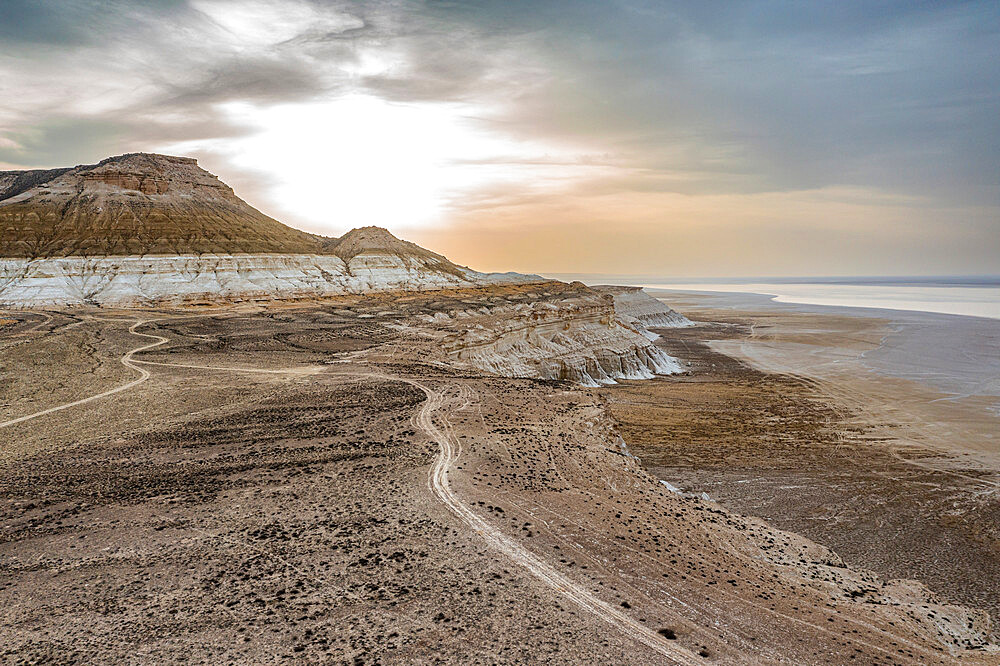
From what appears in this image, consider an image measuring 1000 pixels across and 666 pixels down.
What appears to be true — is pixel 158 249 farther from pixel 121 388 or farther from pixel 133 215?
pixel 121 388

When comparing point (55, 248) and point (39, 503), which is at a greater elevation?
point (55, 248)

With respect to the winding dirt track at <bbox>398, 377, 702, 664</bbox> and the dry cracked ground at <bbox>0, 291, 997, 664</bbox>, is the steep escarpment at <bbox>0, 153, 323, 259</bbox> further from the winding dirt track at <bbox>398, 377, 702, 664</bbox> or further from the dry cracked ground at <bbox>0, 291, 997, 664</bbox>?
the winding dirt track at <bbox>398, 377, 702, 664</bbox>

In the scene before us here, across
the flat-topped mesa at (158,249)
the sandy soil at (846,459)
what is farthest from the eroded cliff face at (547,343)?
the flat-topped mesa at (158,249)

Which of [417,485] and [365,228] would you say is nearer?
[417,485]

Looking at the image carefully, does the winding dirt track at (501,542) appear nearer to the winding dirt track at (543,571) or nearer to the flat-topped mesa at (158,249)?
the winding dirt track at (543,571)

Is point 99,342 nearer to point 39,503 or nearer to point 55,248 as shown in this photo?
point 39,503

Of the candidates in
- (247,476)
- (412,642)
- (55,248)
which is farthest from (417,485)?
(55,248)

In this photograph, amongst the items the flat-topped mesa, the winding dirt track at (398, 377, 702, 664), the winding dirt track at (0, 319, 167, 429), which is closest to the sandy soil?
the winding dirt track at (398, 377, 702, 664)
